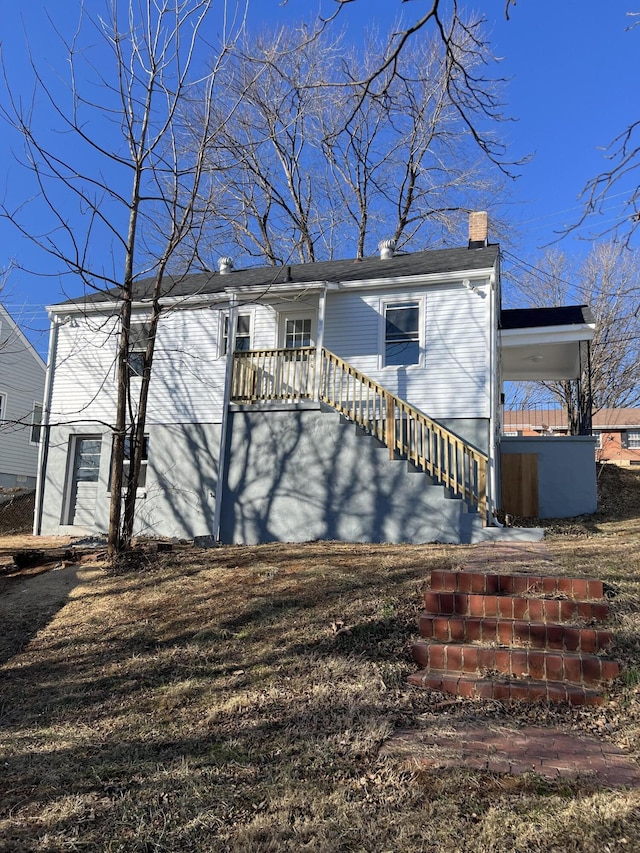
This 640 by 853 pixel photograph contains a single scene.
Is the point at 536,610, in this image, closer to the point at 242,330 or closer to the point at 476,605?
the point at 476,605

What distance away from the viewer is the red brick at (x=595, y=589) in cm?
475

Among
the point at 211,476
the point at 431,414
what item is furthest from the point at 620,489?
the point at 211,476

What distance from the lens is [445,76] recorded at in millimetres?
3910

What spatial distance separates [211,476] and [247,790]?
8770 mm

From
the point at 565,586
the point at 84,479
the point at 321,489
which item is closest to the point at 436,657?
the point at 565,586

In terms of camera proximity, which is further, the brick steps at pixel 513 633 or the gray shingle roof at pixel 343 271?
the gray shingle roof at pixel 343 271

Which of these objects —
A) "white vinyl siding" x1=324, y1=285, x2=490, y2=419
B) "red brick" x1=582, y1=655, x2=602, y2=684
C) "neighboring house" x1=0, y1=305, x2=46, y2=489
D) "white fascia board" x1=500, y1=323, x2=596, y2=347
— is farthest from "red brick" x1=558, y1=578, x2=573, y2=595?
"neighboring house" x1=0, y1=305, x2=46, y2=489

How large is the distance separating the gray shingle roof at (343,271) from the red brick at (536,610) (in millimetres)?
7593

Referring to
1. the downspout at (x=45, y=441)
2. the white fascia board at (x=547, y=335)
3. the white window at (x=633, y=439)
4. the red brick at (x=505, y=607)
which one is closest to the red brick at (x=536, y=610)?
the red brick at (x=505, y=607)

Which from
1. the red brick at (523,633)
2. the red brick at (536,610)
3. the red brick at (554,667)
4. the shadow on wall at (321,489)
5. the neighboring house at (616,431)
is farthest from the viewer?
the neighboring house at (616,431)

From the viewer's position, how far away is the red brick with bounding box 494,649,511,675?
4020mm

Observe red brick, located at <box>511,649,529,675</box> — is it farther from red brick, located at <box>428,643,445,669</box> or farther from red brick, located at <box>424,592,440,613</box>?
red brick, located at <box>424,592,440,613</box>

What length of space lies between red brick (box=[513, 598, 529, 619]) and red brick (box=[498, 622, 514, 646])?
0.22 meters

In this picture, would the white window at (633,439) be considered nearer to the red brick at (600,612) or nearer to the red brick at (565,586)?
the red brick at (565,586)
